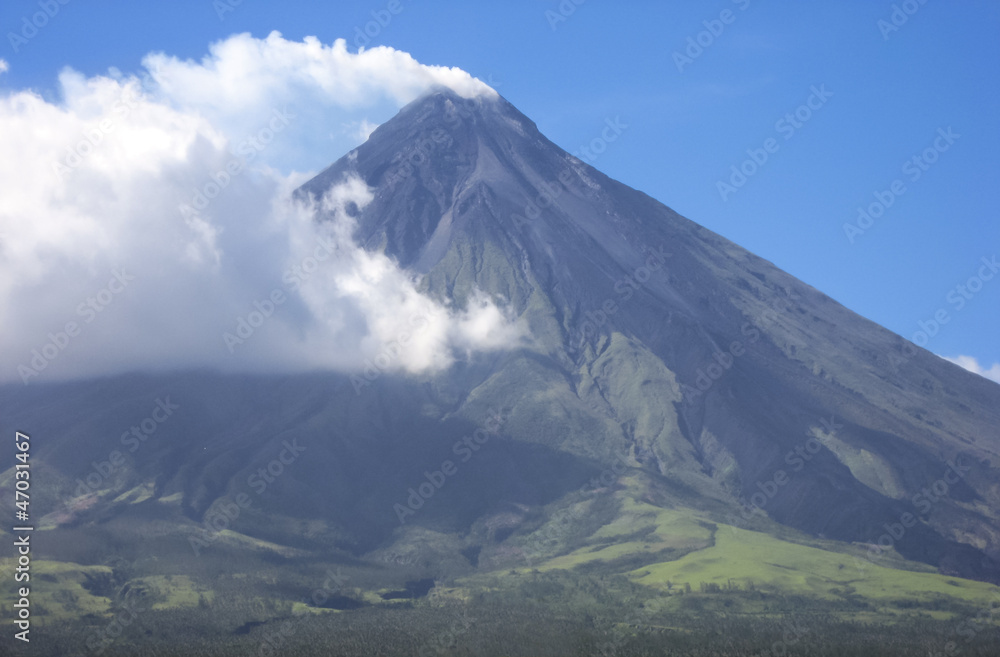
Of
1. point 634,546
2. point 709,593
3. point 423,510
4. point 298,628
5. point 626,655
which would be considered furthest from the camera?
point 423,510

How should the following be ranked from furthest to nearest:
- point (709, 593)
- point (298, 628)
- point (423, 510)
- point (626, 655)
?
point (423, 510) → point (709, 593) → point (298, 628) → point (626, 655)


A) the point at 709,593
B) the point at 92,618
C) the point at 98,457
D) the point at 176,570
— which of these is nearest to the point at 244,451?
the point at 98,457

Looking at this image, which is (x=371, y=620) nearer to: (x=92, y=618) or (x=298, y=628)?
(x=298, y=628)

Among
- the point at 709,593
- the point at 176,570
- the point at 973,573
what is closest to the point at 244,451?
the point at 176,570

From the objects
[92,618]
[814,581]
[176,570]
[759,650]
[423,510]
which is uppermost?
[423,510]

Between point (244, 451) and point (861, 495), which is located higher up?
point (244, 451)

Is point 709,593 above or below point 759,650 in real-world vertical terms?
above

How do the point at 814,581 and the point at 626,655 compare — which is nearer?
the point at 626,655

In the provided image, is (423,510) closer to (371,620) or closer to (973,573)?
(371,620)

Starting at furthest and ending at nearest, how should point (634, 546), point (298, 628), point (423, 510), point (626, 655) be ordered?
point (423, 510) → point (634, 546) → point (298, 628) → point (626, 655)
